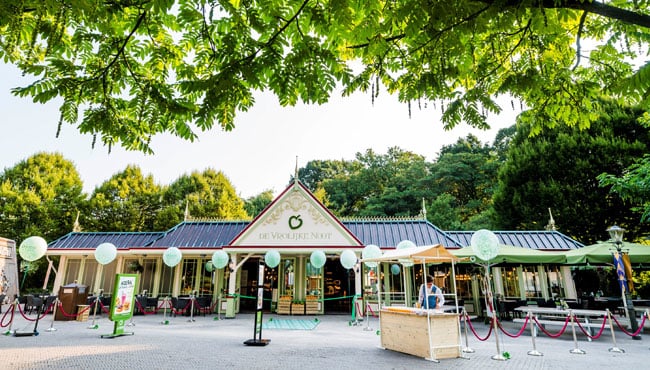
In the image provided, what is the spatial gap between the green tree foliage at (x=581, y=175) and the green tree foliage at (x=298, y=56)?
2190 cm

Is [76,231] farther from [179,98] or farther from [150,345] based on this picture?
[179,98]

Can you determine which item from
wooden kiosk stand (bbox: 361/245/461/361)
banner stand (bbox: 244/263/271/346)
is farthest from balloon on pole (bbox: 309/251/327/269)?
wooden kiosk stand (bbox: 361/245/461/361)

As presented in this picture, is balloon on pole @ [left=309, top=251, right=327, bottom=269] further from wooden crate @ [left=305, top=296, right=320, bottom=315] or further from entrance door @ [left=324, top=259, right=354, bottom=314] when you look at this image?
entrance door @ [left=324, top=259, right=354, bottom=314]

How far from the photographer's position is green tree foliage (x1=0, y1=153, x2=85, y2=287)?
27281 mm

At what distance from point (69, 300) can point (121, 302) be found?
622 cm

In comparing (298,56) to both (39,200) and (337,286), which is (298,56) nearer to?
(337,286)

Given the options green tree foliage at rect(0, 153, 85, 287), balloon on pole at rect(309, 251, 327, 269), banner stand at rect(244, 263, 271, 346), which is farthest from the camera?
green tree foliage at rect(0, 153, 85, 287)

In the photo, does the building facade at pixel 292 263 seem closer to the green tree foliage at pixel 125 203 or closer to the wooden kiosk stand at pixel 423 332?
the wooden kiosk stand at pixel 423 332

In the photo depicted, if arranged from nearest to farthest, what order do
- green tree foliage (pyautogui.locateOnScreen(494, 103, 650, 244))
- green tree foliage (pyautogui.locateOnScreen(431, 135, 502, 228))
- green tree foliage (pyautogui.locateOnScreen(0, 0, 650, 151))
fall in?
green tree foliage (pyautogui.locateOnScreen(0, 0, 650, 151))
green tree foliage (pyautogui.locateOnScreen(494, 103, 650, 244))
green tree foliage (pyautogui.locateOnScreen(431, 135, 502, 228))

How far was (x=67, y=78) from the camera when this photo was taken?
10.3 feet

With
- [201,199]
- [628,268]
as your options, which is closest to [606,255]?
[628,268]

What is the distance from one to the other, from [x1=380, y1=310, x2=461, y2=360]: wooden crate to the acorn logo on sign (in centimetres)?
911

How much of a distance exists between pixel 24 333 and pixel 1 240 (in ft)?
49.9

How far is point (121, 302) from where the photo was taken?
9641mm
